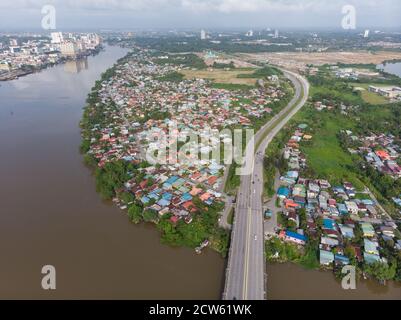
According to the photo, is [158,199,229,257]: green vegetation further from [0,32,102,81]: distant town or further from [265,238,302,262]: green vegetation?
[0,32,102,81]: distant town

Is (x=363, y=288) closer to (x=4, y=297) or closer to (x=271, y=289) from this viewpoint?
(x=271, y=289)

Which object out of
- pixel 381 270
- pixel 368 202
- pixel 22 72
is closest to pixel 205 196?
pixel 381 270

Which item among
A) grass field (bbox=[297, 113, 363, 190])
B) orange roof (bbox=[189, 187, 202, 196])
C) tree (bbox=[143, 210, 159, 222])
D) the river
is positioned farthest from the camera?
grass field (bbox=[297, 113, 363, 190])

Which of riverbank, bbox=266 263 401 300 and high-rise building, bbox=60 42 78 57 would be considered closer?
riverbank, bbox=266 263 401 300

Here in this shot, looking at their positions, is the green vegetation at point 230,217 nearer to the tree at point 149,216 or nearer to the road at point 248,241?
the road at point 248,241

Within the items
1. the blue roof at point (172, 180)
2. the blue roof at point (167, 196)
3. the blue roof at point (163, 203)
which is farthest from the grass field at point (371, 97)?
the blue roof at point (163, 203)

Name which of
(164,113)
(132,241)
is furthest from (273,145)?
(132,241)

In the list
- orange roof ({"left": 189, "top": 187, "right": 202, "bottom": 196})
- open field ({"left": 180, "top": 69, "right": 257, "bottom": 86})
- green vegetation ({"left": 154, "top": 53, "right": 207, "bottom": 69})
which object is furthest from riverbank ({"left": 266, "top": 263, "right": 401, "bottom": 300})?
green vegetation ({"left": 154, "top": 53, "right": 207, "bottom": 69})
